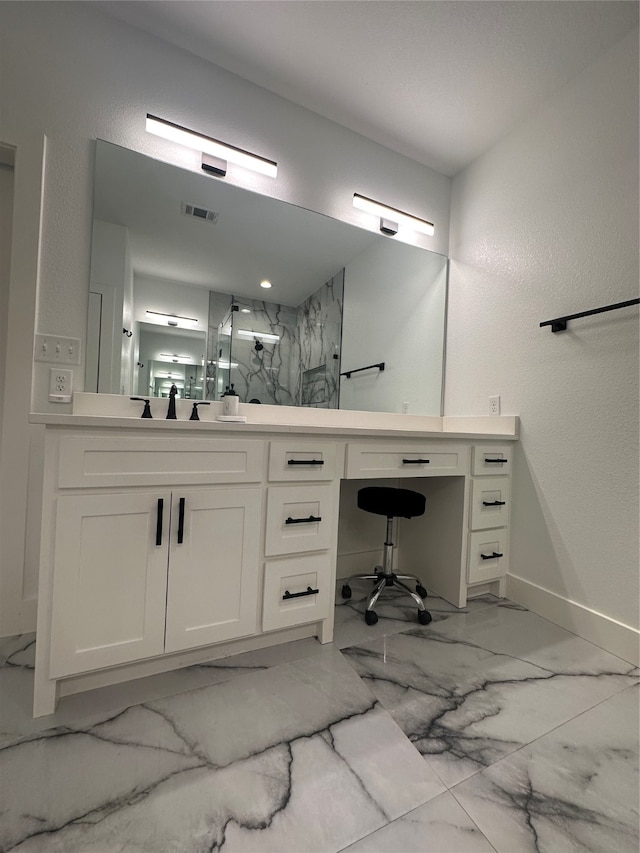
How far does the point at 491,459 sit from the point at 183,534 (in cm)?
144

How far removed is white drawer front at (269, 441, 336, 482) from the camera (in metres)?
1.26

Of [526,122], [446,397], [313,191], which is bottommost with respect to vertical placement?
[446,397]

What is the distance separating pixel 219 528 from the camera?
1.18m

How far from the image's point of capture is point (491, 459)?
1767 mm

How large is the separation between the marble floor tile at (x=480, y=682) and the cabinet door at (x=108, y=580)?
28.7 inches

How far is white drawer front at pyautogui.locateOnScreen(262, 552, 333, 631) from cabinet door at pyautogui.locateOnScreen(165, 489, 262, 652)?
0.17ft

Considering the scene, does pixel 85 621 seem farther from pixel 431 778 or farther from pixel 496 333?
pixel 496 333

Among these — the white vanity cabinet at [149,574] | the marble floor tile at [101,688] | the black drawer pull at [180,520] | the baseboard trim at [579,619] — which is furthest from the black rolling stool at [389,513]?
the black drawer pull at [180,520]

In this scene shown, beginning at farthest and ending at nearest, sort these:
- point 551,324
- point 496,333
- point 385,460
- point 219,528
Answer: point 496,333 < point 551,324 < point 385,460 < point 219,528

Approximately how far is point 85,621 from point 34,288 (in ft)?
3.98

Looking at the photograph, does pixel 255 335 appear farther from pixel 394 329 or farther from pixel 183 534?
pixel 183 534

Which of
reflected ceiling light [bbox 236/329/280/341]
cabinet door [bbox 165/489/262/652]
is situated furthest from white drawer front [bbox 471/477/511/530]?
reflected ceiling light [bbox 236/329/280/341]

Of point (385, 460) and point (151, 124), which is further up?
point (151, 124)

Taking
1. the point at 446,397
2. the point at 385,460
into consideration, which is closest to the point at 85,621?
the point at 385,460
